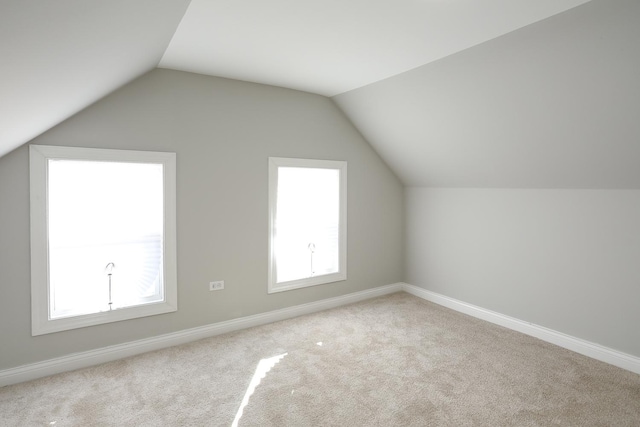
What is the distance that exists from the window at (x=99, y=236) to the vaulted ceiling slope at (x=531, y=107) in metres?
2.37

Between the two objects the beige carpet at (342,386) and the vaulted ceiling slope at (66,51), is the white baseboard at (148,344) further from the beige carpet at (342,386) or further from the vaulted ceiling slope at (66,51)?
the vaulted ceiling slope at (66,51)

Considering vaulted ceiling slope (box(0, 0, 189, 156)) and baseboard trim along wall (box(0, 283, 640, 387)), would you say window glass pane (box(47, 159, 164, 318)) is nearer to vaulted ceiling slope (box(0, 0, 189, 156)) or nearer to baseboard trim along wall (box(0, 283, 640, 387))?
baseboard trim along wall (box(0, 283, 640, 387))

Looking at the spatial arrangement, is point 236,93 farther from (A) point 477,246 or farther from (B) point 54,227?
(A) point 477,246

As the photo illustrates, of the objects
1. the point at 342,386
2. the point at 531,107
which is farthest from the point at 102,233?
the point at 531,107

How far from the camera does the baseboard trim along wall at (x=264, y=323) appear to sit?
295 centimetres

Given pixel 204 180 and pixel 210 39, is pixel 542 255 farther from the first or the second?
pixel 210 39

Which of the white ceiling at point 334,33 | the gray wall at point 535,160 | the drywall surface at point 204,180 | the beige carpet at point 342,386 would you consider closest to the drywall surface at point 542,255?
the gray wall at point 535,160

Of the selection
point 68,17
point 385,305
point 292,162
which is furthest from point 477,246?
point 68,17

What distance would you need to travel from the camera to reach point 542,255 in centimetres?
366

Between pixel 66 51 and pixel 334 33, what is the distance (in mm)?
1652

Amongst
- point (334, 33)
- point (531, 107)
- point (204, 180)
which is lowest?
point (204, 180)

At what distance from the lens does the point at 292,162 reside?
13.6 feet

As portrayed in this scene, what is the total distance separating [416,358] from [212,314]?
2008 mm

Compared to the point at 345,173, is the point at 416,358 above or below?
below
